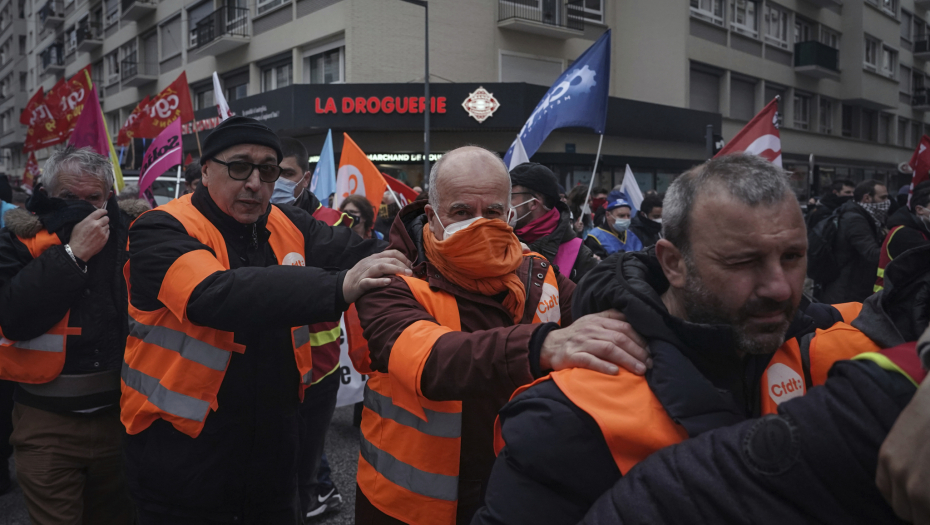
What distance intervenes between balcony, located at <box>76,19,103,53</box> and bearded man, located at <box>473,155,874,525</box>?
122 feet

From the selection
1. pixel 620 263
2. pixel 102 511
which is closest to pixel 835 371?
pixel 620 263

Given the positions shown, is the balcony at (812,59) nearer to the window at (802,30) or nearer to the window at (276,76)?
the window at (802,30)

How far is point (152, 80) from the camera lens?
27938mm

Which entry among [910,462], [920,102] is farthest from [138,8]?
[920,102]

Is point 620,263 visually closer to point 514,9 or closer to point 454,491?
point 454,491

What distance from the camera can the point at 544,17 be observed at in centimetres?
2056

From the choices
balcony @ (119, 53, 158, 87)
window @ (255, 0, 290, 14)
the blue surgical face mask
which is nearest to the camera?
the blue surgical face mask

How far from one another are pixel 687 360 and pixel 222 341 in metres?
1.67

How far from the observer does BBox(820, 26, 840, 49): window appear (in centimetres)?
2950

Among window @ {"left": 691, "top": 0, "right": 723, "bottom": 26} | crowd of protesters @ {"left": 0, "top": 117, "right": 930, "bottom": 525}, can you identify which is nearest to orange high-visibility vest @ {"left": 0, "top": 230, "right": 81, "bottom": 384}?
crowd of protesters @ {"left": 0, "top": 117, "right": 930, "bottom": 525}

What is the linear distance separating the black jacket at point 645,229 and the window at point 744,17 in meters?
20.5

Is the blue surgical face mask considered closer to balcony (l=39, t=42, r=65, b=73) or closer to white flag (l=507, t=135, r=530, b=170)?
white flag (l=507, t=135, r=530, b=170)

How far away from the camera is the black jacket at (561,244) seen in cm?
414

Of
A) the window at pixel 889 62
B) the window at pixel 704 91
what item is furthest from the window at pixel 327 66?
the window at pixel 889 62
